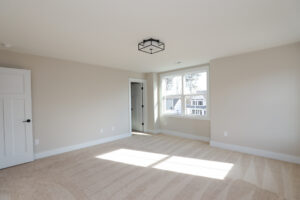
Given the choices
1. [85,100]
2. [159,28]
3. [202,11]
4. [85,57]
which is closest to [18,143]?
[85,100]

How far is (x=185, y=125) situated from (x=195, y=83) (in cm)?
153

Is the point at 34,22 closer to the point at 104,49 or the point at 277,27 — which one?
the point at 104,49

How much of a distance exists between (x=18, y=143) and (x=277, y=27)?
214 inches

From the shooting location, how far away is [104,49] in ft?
10.5

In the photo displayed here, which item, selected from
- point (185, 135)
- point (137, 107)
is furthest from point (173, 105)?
point (137, 107)

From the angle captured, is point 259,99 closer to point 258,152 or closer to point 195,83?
point 258,152

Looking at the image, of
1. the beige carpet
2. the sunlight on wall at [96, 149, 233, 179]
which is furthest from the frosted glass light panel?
the sunlight on wall at [96, 149, 233, 179]

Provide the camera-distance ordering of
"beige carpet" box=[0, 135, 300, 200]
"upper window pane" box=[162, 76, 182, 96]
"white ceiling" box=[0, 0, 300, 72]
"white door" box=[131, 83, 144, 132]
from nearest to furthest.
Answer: "white ceiling" box=[0, 0, 300, 72] < "beige carpet" box=[0, 135, 300, 200] < "upper window pane" box=[162, 76, 182, 96] < "white door" box=[131, 83, 144, 132]

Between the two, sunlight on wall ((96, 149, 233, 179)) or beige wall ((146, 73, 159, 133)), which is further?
beige wall ((146, 73, 159, 133))

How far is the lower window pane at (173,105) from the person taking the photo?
18.0ft

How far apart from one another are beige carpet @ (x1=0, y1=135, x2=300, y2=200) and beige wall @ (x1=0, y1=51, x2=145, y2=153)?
0.69m

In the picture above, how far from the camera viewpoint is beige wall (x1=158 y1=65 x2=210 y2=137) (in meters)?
4.74

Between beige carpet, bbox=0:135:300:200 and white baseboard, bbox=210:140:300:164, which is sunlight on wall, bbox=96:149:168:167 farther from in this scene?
white baseboard, bbox=210:140:300:164

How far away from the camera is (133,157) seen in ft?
11.5
